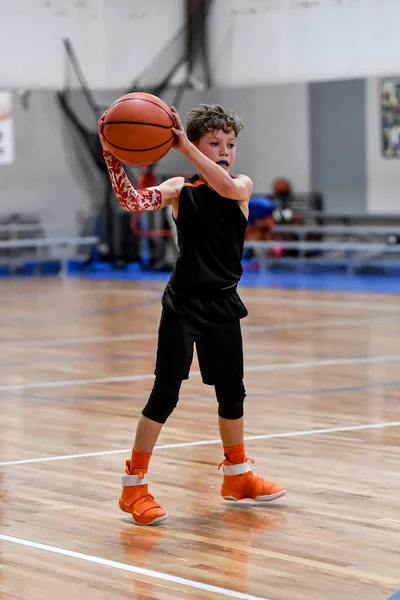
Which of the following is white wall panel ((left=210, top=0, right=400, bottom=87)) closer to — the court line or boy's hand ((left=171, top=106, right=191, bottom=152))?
the court line

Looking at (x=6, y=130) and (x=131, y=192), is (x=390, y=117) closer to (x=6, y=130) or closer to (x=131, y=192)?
(x=6, y=130)

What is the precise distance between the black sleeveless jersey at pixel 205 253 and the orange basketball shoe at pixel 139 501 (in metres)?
0.65

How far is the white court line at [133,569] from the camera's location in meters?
3.46

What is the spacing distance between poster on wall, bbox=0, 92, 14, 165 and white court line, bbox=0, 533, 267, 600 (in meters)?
15.3

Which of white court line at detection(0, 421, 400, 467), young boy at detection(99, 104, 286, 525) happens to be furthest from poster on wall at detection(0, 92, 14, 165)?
young boy at detection(99, 104, 286, 525)

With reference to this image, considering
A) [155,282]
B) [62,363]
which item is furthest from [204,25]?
[62,363]

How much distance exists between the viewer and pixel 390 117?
1719cm

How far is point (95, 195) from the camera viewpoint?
19984 millimetres

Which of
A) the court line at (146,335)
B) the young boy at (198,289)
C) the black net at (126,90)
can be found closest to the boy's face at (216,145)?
the young boy at (198,289)

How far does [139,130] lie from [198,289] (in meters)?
0.70

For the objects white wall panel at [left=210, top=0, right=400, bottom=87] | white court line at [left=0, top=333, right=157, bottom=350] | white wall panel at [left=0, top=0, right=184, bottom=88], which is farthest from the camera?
white wall panel at [left=0, top=0, right=184, bottom=88]

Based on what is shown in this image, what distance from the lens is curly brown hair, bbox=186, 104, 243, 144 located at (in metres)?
4.36

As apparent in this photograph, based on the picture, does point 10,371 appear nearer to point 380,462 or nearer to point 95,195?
point 380,462

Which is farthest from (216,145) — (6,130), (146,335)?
(6,130)
